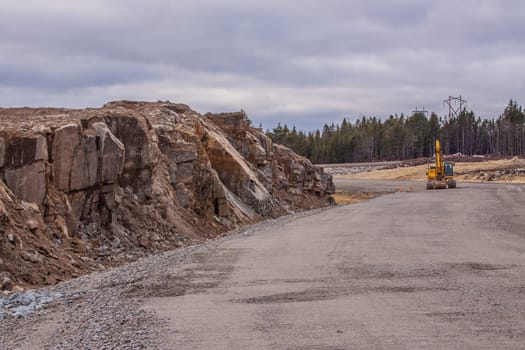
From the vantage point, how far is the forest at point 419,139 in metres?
128

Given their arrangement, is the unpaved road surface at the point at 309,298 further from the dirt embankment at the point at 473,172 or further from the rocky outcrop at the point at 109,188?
the dirt embankment at the point at 473,172

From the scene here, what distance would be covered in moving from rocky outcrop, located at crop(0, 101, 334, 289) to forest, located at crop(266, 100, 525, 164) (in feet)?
316

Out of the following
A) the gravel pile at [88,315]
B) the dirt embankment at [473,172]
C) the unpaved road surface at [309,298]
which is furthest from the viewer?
the dirt embankment at [473,172]

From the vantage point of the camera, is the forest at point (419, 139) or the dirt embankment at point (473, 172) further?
the forest at point (419, 139)

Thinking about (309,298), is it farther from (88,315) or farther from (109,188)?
(109,188)

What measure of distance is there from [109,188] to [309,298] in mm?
10574

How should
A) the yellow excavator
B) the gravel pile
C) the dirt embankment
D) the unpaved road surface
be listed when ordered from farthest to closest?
the dirt embankment, the yellow excavator, the gravel pile, the unpaved road surface

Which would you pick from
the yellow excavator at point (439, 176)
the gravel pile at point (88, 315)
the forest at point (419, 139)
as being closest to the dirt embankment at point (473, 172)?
the yellow excavator at point (439, 176)

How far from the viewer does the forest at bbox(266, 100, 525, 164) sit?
419ft

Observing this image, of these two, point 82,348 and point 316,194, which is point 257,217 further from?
point 82,348

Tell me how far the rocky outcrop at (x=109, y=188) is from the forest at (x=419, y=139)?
96468 millimetres

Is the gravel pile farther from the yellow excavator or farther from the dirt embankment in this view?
the dirt embankment

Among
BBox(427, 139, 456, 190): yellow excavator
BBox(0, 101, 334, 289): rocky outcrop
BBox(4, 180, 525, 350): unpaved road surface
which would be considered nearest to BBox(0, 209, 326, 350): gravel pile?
BBox(4, 180, 525, 350): unpaved road surface

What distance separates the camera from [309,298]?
9641 mm
